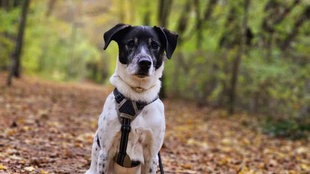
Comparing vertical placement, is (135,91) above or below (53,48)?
above

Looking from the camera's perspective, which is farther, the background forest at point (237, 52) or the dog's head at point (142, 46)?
the background forest at point (237, 52)

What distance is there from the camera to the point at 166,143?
8570mm

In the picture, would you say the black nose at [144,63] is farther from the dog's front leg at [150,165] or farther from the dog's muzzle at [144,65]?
the dog's front leg at [150,165]

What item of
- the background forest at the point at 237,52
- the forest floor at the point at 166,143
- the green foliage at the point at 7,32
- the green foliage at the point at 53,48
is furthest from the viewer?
the green foliage at the point at 53,48

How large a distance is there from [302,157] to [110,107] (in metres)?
5.66

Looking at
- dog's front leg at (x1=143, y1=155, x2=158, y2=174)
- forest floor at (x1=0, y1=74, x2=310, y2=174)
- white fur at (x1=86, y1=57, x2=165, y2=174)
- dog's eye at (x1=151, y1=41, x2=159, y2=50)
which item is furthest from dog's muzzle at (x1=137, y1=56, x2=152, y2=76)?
forest floor at (x1=0, y1=74, x2=310, y2=174)

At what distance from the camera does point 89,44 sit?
55094 mm

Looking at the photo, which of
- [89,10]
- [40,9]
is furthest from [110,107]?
[89,10]

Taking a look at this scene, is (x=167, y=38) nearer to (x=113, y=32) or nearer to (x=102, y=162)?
(x=113, y=32)

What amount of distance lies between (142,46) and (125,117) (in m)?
0.66

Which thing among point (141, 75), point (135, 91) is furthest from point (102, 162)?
point (141, 75)

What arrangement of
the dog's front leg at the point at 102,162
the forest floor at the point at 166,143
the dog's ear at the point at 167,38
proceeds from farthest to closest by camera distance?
1. the forest floor at the point at 166,143
2. the dog's ear at the point at 167,38
3. the dog's front leg at the point at 102,162

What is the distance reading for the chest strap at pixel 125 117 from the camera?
387cm

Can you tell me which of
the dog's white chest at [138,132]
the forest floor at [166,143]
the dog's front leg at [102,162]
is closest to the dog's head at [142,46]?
the dog's white chest at [138,132]
